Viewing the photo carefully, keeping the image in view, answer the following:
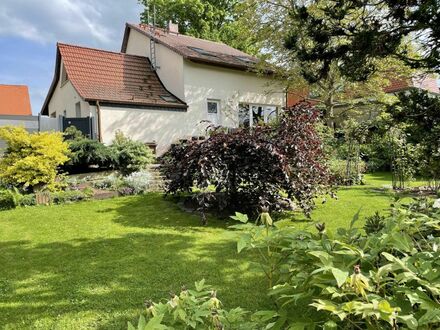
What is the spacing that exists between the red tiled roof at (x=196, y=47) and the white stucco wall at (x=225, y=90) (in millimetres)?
452

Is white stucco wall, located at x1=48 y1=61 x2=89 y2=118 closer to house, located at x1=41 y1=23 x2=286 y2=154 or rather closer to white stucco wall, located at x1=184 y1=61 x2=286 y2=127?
house, located at x1=41 y1=23 x2=286 y2=154

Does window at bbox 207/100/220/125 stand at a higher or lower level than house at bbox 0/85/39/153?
lower

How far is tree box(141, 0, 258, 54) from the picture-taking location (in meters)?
29.3

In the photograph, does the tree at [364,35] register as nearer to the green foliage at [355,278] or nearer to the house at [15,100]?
the green foliage at [355,278]

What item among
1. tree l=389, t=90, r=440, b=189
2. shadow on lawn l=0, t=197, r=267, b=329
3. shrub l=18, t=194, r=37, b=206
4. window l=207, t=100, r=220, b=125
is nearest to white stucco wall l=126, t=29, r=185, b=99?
window l=207, t=100, r=220, b=125

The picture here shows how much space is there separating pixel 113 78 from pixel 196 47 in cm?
499

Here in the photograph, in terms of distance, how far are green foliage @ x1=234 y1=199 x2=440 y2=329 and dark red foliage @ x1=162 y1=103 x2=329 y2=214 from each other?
436 cm

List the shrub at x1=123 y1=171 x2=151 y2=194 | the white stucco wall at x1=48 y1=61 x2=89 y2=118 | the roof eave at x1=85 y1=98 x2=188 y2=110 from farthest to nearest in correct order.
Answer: the white stucco wall at x1=48 y1=61 x2=89 y2=118
the roof eave at x1=85 y1=98 x2=188 y2=110
the shrub at x1=123 y1=171 x2=151 y2=194

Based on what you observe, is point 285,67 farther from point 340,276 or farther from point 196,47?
point 340,276

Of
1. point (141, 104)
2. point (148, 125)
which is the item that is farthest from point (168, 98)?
point (148, 125)

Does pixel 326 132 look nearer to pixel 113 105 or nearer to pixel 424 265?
pixel 113 105

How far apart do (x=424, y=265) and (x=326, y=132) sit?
1367 centimetres

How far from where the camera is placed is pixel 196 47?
738 inches

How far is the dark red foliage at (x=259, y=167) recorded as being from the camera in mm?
6297
